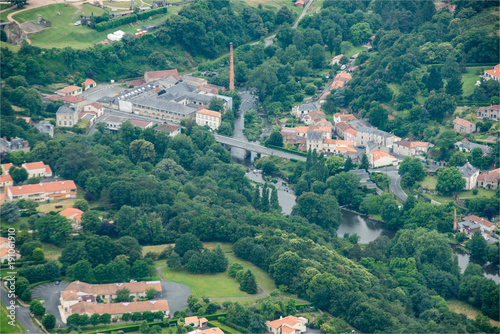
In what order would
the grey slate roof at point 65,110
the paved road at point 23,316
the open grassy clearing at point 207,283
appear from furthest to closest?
the grey slate roof at point 65,110
the open grassy clearing at point 207,283
the paved road at point 23,316

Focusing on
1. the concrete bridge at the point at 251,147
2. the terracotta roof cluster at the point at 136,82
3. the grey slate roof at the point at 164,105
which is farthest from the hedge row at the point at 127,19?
the concrete bridge at the point at 251,147

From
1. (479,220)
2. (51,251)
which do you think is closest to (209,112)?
(479,220)

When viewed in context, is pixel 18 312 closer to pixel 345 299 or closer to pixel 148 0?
pixel 345 299

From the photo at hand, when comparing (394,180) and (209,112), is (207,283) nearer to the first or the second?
(394,180)

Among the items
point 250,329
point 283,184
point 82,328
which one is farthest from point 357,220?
point 82,328

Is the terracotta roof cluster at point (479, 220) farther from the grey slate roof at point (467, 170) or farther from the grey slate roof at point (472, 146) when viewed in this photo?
the grey slate roof at point (472, 146)

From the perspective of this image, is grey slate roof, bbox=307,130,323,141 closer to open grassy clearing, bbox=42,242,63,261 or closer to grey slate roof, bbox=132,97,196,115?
grey slate roof, bbox=132,97,196,115

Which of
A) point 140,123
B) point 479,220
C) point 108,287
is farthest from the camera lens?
point 140,123
